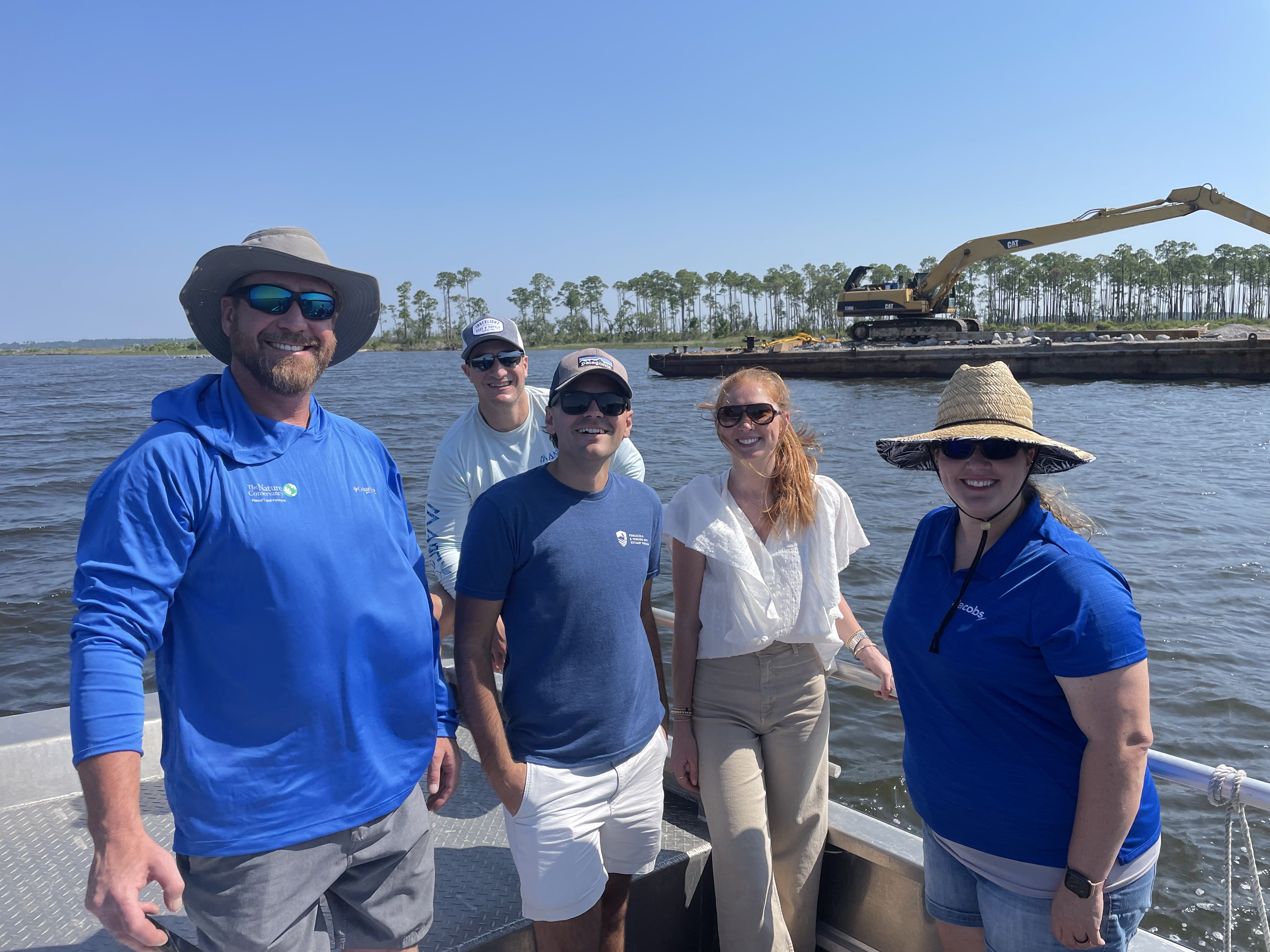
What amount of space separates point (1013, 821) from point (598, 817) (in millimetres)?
969

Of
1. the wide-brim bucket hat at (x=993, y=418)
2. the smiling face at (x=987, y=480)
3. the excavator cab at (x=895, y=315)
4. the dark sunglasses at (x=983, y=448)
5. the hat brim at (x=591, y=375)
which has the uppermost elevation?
the excavator cab at (x=895, y=315)

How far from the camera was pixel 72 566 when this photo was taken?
1055cm

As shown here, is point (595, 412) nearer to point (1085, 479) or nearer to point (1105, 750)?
point (1105, 750)

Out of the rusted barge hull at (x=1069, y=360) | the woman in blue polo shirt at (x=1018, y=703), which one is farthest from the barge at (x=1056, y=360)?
the woman in blue polo shirt at (x=1018, y=703)

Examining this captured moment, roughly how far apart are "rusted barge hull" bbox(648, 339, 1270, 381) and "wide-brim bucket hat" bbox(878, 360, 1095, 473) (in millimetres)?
27984

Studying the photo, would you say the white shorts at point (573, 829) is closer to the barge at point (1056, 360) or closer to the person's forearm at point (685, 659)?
the person's forearm at point (685, 659)

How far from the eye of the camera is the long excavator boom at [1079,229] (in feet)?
98.5

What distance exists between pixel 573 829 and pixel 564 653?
0.43 meters

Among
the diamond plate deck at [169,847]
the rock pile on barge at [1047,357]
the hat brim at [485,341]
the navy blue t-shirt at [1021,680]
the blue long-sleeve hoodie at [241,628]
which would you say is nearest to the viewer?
the blue long-sleeve hoodie at [241,628]

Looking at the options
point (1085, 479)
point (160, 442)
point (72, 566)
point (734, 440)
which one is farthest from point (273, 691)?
point (1085, 479)

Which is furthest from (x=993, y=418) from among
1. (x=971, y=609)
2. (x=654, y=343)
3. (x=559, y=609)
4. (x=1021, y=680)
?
(x=654, y=343)

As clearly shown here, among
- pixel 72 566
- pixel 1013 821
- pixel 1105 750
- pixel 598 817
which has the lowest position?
pixel 72 566

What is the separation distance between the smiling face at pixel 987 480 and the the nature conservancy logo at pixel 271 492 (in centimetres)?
135

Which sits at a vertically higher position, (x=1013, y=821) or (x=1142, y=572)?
(x=1013, y=821)
